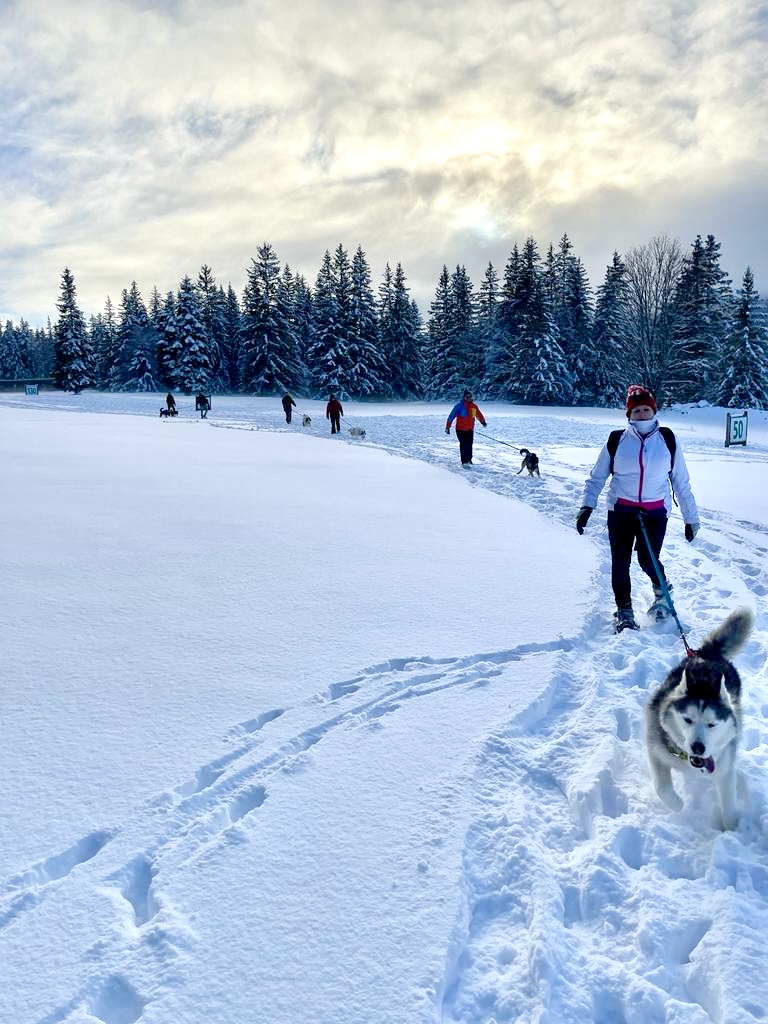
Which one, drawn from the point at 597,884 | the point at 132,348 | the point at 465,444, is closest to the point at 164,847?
the point at 597,884

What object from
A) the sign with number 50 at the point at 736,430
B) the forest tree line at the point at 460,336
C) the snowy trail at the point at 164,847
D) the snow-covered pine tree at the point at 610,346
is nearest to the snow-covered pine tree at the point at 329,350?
the forest tree line at the point at 460,336

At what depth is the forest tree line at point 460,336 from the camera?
127 ft

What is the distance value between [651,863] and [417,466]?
13270 mm

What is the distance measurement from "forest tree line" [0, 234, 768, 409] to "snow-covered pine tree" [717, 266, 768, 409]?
71 millimetres

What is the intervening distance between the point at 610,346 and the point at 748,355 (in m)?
12.0

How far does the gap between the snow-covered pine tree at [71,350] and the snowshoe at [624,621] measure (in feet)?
195

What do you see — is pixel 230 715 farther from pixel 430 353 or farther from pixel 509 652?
pixel 430 353

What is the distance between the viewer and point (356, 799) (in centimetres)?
290

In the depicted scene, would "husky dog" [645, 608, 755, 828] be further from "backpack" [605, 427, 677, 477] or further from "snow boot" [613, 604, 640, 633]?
"backpack" [605, 427, 677, 477]

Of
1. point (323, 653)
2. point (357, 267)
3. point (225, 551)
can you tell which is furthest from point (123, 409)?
point (323, 653)

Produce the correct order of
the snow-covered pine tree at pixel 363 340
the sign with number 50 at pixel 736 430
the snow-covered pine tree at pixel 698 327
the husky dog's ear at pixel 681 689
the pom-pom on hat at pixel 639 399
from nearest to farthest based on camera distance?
the husky dog's ear at pixel 681 689, the pom-pom on hat at pixel 639 399, the sign with number 50 at pixel 736 430, the snow-covered pine tree at pixel 698 327, the snow-covered pine tree at pixel 363 340

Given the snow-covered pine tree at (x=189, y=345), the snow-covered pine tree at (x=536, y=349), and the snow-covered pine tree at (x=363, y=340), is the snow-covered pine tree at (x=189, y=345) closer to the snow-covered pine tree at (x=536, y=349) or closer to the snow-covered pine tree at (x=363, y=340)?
the snow-covered pine tree at (x=363, y=340)

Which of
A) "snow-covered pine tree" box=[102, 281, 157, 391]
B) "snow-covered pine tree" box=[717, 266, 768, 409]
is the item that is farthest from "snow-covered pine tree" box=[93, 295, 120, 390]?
"snow-covered pine tree" box=[717, 266, 768, 409]

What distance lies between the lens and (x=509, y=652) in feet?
14.9
